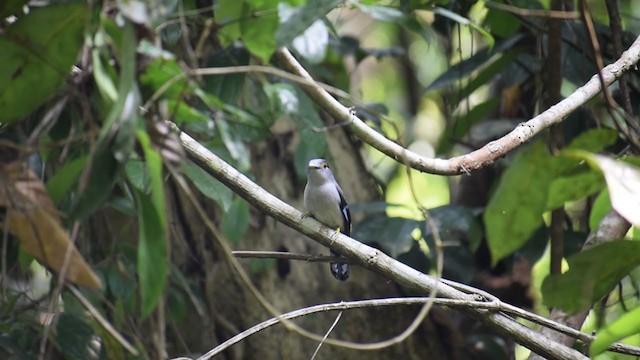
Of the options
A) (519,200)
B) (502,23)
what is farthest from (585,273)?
(502,23)

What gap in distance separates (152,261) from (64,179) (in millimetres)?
430

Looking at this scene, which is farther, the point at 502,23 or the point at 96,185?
the point at 502,23

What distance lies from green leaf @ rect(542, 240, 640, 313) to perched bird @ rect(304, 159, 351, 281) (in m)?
2.08

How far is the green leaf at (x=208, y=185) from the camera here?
128 inches

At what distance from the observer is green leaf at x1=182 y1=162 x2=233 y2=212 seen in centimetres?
325

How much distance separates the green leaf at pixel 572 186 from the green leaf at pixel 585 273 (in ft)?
1.29

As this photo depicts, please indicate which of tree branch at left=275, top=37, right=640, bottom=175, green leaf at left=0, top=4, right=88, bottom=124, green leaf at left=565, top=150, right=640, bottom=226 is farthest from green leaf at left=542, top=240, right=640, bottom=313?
green leaf at left=0, top=4, right=88, bottom=124

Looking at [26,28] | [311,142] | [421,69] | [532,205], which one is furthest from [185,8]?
[421,69]

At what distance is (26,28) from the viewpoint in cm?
231

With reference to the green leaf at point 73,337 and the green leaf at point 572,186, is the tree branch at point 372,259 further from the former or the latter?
the green leaf at point 73,337

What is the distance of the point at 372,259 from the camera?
10.5 feet

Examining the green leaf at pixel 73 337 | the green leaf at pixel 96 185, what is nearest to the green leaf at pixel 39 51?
the green leaf at pixel 96 185

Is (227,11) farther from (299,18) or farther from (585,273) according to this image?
(585,273)

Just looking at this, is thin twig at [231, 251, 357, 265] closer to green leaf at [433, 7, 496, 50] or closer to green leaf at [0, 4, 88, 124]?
green leaf at [0, 4, 88, 124]
